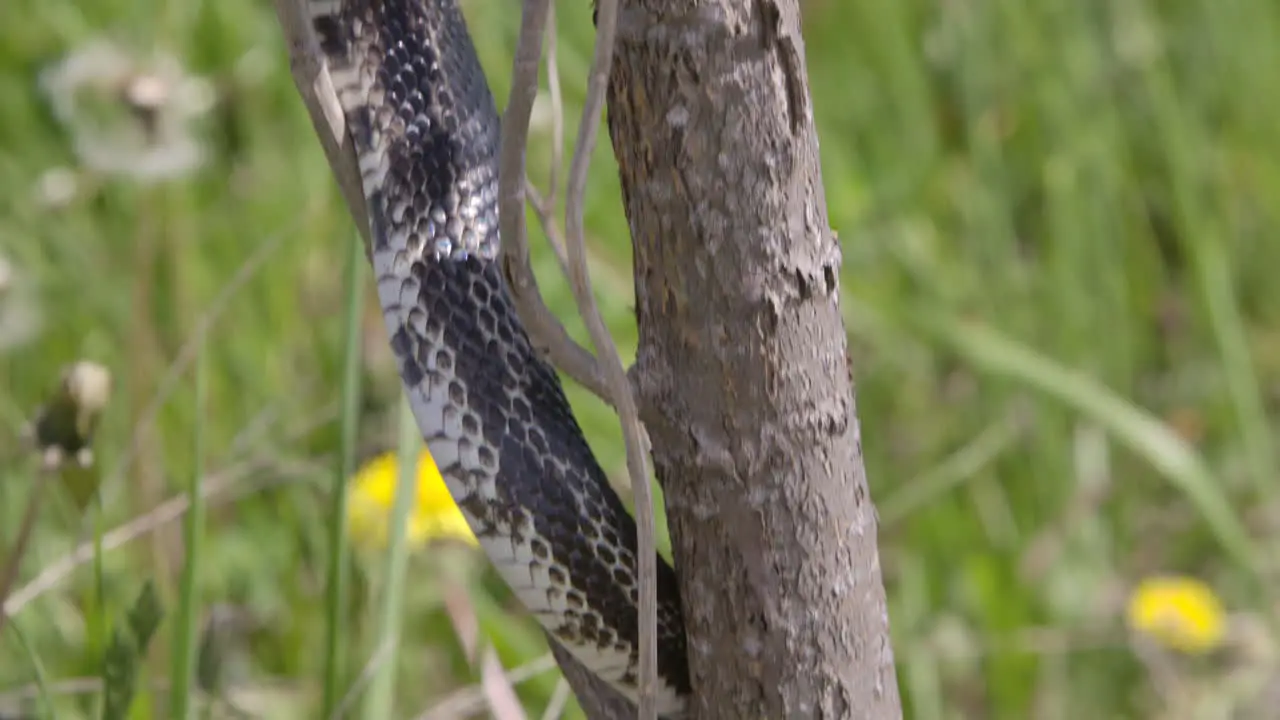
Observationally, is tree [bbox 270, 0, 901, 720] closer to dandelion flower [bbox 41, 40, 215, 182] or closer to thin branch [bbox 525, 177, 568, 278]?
thin branch [bbox 525, 177, 568, 278]

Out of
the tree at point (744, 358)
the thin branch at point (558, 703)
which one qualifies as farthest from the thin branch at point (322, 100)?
the thin branch at point (558, 703)

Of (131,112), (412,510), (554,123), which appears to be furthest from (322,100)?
(131,112)

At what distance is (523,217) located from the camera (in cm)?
81

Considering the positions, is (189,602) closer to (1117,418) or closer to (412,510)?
(412,510)

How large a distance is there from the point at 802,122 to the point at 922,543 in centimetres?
144

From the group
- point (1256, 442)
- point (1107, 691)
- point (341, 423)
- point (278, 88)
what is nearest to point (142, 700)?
point (341, 423)

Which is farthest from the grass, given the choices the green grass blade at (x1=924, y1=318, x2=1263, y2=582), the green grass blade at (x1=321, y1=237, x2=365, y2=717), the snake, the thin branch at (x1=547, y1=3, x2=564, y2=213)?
the thin branch at (x1=547, y1=3, x2=564, y2=213)

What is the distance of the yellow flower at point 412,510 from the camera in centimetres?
162

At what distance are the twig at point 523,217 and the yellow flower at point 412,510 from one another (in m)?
0.74

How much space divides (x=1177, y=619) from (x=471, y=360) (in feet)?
4.32

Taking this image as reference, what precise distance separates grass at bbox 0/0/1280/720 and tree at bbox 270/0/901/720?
54 cm

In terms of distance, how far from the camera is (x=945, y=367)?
102 inches

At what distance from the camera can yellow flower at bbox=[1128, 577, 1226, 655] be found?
1.94m

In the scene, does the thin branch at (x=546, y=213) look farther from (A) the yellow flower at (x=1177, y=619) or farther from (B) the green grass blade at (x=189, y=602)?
(A) the yellow flower at (x=1177, y=619)
